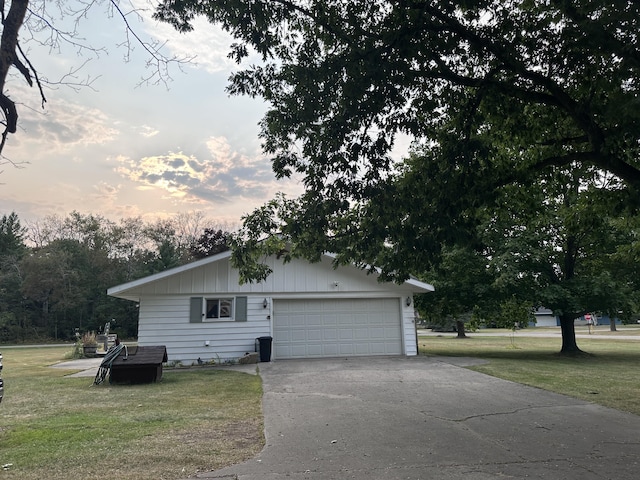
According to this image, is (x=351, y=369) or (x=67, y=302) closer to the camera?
(x=351, y=369)

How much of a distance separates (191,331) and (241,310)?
1.74 metres

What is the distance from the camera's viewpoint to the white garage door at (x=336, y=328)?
1532 centimetres

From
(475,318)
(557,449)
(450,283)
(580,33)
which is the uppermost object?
(580,33)

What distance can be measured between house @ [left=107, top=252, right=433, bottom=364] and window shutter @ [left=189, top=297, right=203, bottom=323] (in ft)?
0.10

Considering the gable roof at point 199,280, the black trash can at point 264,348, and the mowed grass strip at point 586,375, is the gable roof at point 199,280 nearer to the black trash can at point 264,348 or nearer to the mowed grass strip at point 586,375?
the black trash can at point 264,348

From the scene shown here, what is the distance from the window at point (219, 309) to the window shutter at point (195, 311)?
241mm

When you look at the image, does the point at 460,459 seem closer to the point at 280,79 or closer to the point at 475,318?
the point at 280,79

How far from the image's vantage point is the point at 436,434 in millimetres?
5633

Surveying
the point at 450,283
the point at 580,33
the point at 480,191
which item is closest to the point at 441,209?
the point at 480,191

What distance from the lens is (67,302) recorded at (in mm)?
38062

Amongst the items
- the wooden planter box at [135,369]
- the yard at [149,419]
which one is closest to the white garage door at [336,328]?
the yard at [149,419]

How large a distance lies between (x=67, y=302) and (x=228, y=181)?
25.4 m

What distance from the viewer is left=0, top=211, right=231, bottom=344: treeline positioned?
125ft

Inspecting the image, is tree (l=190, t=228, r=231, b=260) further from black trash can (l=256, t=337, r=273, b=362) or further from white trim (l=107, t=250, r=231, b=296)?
black trash can (l=256, t=337, r=273, b=362)
